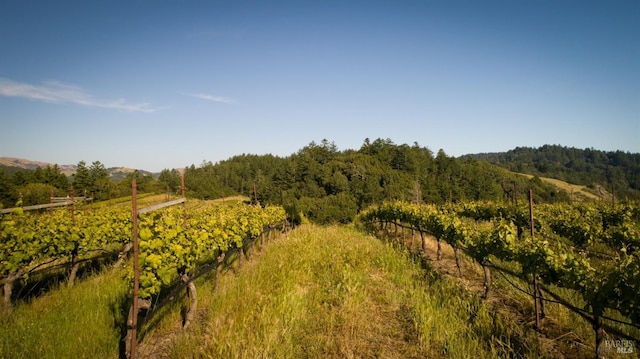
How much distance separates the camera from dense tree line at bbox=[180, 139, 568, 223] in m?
59.6

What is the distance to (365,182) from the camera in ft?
215

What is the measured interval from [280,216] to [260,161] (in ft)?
340

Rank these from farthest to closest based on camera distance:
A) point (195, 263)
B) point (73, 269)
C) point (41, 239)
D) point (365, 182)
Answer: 1. point (365, 182)
2. point (73, 269)
3. point (195, 263)
4. point (41, 239)

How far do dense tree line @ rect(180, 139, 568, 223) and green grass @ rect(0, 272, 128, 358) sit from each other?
140ft

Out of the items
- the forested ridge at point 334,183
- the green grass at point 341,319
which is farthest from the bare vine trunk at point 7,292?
the forested ridge at point 334,183

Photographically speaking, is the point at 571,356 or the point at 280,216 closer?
the point at 571,356

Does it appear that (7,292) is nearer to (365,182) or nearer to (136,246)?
(136,246)

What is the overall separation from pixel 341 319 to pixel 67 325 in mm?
4920

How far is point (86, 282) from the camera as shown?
24.2 feet

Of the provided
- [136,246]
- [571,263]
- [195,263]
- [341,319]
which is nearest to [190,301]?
[195,263]

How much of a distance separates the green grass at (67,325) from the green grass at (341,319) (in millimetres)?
852

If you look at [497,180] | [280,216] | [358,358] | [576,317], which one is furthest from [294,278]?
[497,180]

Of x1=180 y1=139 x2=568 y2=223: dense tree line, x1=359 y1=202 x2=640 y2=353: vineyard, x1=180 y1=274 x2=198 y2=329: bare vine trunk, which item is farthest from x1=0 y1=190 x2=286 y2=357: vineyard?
x1=180 y1=139 x2=568 y2=223: dense tree line

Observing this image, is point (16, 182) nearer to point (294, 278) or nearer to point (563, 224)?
point (294, 278)
